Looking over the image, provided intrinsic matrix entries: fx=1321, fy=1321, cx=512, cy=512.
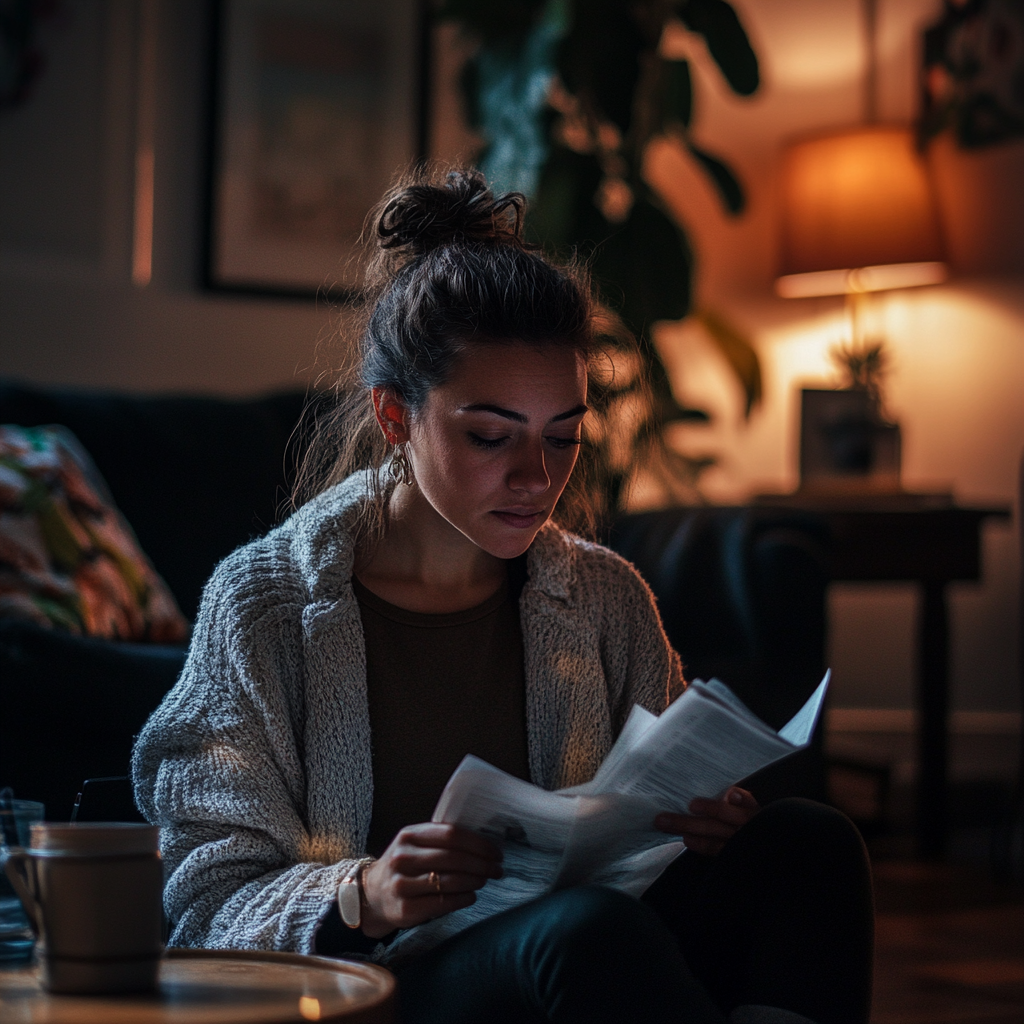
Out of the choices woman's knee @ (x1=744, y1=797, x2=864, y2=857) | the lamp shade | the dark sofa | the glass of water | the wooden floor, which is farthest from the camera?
the lamp shade

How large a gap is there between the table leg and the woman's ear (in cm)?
175

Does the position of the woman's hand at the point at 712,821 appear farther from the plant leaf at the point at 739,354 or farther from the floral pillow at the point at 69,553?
the plant leaf at the point at 739,354

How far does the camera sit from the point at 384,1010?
2.11ft

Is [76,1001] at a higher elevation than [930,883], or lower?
higher

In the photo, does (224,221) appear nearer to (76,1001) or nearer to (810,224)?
(810,224)

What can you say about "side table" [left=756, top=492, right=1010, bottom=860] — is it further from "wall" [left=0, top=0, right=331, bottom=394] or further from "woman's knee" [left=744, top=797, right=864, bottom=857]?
"woman's knee" [left=744, top=797, right=864, bottom=857]

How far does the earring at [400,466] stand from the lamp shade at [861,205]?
1984mm

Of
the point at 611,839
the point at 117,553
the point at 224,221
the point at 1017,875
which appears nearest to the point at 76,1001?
the point at 611,839

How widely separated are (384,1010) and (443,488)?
1.67 ft

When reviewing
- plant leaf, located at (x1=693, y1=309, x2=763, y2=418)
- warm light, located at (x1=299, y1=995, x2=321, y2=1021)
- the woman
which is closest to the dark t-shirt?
the woman

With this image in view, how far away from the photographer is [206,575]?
7.09 feet

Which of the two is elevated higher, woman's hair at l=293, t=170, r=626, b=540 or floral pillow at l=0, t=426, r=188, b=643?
woman's hair at l=293, t=170, r=626, b=540

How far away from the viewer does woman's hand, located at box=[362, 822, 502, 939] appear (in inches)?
32.2

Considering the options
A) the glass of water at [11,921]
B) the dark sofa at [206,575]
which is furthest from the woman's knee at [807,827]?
the dark sofa at [206,575]
